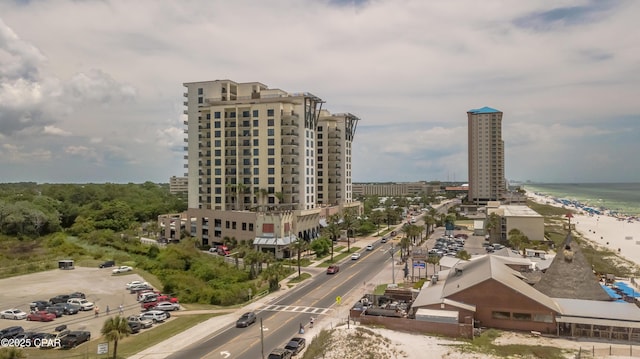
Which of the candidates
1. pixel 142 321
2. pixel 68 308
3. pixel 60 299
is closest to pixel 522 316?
pixel 142 321

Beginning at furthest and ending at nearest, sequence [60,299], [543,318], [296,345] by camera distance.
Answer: [60,299] < [543,318] < [296,345]

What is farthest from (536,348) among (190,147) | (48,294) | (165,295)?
(190,147)

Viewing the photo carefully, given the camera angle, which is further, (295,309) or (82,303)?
(82,303)

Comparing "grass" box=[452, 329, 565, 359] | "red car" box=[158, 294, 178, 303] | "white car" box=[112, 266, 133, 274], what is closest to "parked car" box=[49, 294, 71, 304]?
"red car" box=[158, 294, 178, 303]

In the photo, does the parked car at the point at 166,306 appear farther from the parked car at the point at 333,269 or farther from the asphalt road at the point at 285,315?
the parked car at the point at 333,269

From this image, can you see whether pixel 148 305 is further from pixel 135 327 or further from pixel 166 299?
pixel 135 327

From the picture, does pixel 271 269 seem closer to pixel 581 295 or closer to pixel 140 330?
pixel 140 330
